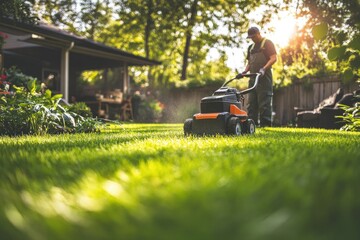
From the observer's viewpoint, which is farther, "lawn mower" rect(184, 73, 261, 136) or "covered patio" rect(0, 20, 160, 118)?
"covered patio" rect(0, 20, 160, 118)

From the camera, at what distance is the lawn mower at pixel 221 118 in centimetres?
456

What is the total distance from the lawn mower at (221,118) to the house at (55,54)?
24.5 ft

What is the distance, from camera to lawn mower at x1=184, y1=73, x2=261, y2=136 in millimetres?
4559

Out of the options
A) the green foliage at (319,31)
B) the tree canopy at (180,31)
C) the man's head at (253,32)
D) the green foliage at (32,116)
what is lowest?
the green foliage at (32,116)

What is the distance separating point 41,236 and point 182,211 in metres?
0.33

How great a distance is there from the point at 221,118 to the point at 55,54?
14.3 m

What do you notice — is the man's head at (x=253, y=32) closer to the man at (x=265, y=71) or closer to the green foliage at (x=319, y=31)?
the man at (x=265, y=71)

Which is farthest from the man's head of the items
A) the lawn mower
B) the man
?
the lawn mower

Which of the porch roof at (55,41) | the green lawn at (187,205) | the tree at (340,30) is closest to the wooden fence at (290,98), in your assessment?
the porch roof at (55,41)

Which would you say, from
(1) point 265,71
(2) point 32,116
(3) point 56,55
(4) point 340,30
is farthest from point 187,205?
(3) point 56,55

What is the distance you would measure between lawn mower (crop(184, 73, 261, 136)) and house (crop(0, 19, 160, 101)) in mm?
7475

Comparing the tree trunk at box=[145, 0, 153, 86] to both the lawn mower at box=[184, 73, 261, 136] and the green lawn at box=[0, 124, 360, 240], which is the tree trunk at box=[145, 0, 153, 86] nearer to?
the lawn mower at box=[184, 73, 261, 136]

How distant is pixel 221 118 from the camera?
179 inches

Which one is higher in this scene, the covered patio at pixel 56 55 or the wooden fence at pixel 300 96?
the covered patio at pixel 56 55
